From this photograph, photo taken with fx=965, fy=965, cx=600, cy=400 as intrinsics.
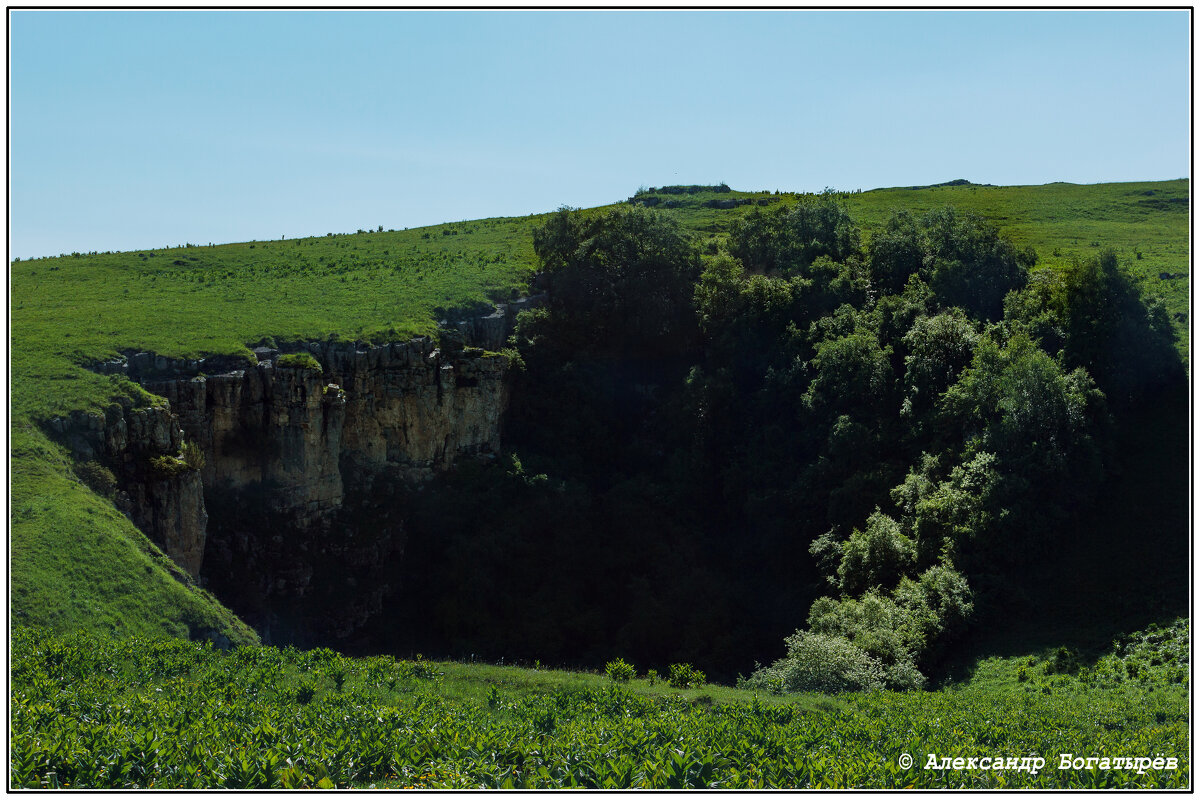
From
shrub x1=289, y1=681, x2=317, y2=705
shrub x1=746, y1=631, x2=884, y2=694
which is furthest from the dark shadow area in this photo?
shrub x1=289, y1=681, x2=317, y2=705

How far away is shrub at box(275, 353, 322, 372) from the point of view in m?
50.4

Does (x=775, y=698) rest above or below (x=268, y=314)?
below

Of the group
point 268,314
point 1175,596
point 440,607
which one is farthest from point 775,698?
point 268,314

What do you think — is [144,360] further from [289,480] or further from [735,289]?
[735,289]

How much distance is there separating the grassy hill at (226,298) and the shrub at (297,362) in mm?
2343

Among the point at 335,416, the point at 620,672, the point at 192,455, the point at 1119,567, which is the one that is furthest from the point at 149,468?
the point at 1119,567

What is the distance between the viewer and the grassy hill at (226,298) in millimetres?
33875

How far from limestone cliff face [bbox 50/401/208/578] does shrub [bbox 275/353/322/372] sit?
23.5 feet

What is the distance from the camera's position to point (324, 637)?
5016 cm

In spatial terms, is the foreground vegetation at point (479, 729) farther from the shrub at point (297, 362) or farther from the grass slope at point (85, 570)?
the shrub at point (297, 362)

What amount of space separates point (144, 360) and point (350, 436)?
38.7 feet

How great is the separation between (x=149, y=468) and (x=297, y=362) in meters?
10.4

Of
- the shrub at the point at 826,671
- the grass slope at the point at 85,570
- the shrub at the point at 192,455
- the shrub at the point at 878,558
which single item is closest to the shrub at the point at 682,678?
the shrub at the point at 826,671

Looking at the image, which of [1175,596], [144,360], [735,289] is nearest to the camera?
[1175,596]
